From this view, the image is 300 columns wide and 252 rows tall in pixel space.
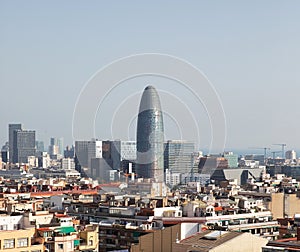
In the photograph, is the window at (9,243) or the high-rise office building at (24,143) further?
the high-rise office building at (24,143)

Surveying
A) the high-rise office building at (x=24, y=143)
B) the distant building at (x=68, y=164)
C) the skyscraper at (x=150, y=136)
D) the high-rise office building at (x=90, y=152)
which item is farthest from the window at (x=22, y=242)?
the high-rise office building at (x=24, y=143)

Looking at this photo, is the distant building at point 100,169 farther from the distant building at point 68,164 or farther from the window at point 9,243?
the window at point 9,243

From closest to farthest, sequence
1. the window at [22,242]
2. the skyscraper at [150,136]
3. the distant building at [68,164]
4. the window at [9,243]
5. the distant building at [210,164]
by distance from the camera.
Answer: the window at [9,243]
the window at [22,242]
the skyscraper at [150,136]
the distant building at [210,164]
the distant building at [68,164]

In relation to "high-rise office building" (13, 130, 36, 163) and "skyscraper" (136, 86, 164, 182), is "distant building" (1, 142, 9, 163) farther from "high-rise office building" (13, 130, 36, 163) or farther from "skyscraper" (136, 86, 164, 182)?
"skyscraper" (136, 86, 164, 182)

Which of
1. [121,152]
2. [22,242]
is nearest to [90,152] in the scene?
[121,152]

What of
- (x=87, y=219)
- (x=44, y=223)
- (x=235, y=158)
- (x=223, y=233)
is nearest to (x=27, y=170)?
(x=235, y=158)
